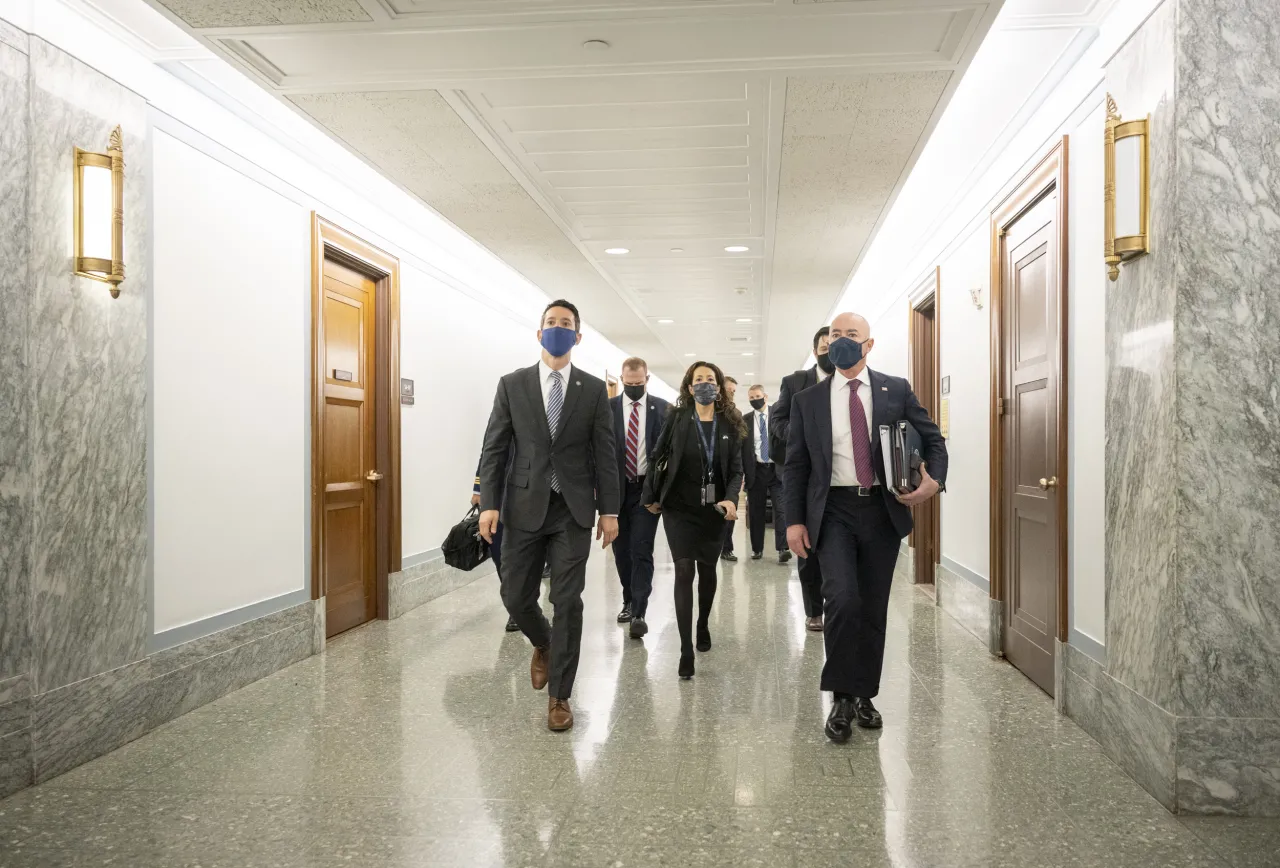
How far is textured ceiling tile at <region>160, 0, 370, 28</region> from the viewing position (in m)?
3.21

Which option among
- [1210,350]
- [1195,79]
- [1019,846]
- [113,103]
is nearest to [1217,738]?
[1019,846]

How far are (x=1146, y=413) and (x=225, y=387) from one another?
3.89m

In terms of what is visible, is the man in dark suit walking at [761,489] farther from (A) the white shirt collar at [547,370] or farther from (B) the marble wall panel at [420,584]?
(A) the white shirt collar at [547,370]

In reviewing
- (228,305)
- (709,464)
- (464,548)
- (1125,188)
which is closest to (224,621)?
(464,548)

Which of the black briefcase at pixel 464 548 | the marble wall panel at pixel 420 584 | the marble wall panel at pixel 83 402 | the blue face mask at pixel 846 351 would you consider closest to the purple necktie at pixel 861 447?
the blue face mask at pixel 846 351

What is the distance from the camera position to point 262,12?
3277 mm

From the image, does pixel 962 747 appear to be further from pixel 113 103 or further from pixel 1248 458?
pixel 113 103

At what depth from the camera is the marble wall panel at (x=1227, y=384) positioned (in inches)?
108

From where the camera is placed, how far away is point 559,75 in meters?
3.87

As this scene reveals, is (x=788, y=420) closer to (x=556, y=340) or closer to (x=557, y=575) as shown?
(x=556, y=340)

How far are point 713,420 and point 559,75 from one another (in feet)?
6.16

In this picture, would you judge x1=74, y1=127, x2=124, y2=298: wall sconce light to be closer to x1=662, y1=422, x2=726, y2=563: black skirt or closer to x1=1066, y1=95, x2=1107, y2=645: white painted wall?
x1=662, y1=422, x2=726, y2=563: black skirt

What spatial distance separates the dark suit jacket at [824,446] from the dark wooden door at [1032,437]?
0.78 m

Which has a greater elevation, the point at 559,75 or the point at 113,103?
the point at 559,75
